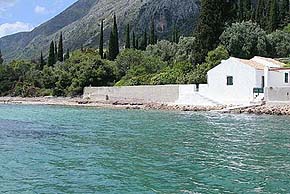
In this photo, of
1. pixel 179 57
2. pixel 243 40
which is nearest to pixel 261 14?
pixel 179 57

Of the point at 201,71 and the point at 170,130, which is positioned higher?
the point at 201,71

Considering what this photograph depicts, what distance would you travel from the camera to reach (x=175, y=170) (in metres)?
13.8

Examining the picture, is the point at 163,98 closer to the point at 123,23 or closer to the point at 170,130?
A: the point at 170,130

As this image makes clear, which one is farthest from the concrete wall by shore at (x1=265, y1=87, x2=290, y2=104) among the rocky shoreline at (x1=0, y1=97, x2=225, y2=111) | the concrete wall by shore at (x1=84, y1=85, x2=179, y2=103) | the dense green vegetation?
the concrete wall by shore at (x1=84, y1=85, x2=179, y2=103)

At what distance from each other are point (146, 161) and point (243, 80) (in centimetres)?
3198

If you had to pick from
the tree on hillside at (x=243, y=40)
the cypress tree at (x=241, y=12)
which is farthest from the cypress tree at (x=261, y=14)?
the tree on hillside at (x=243, y=40)

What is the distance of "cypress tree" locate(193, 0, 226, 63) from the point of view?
189ft

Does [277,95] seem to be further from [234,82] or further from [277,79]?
[234,82]

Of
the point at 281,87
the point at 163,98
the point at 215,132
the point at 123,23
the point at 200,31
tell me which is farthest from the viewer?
the point at 123,23

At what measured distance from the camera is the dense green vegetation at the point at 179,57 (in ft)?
186

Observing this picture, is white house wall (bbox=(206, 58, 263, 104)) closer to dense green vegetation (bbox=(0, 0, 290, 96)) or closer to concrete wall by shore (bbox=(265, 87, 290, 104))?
concrete wall by shore (bbox=(265, 87, 290, 104))

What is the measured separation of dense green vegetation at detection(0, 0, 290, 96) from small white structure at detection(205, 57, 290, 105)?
4111 mm

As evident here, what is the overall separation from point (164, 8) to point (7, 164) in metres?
154

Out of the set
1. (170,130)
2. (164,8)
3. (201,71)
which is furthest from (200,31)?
(164,8)
